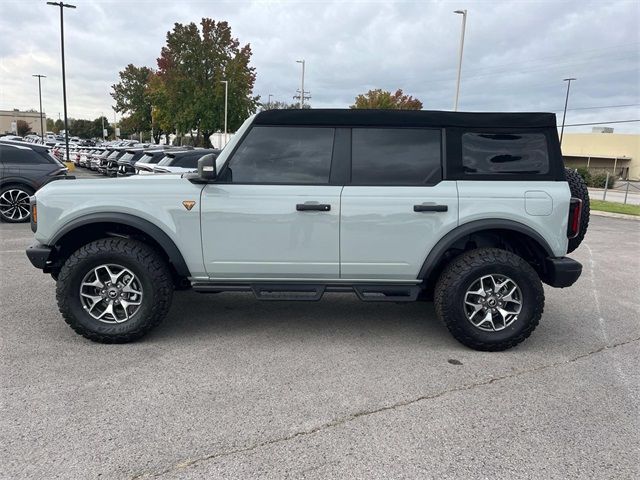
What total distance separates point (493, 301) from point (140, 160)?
43.7 feet

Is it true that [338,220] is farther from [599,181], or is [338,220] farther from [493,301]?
[599,181]

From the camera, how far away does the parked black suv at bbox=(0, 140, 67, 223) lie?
32.6 feet

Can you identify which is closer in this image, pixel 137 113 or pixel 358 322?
pixel 358 322

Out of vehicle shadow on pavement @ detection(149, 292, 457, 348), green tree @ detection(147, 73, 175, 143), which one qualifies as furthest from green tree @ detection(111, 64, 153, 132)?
vehicle shadow on pavement @ detection(149, 292, 457, 348)

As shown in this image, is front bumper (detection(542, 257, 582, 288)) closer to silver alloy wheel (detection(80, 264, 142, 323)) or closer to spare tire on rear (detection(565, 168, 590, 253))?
spare tire on rear (detection(565, 168, 590, 253))

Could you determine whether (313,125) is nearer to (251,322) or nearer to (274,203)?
(274,203)

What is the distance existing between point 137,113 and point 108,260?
79107mm

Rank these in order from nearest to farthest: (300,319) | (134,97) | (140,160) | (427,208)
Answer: (427,208) → (300,319) → (140,160) → (134,97)

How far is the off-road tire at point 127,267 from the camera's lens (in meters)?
3.92

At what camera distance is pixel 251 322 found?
15.3 feet

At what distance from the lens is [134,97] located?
76062mm

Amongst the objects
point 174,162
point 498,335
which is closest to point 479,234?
point 498,335

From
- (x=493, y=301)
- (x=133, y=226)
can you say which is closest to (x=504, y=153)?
(x=493, y=301)

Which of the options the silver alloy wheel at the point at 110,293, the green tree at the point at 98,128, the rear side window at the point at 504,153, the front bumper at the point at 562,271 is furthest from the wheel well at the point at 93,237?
the green tree at the point at 98,128
